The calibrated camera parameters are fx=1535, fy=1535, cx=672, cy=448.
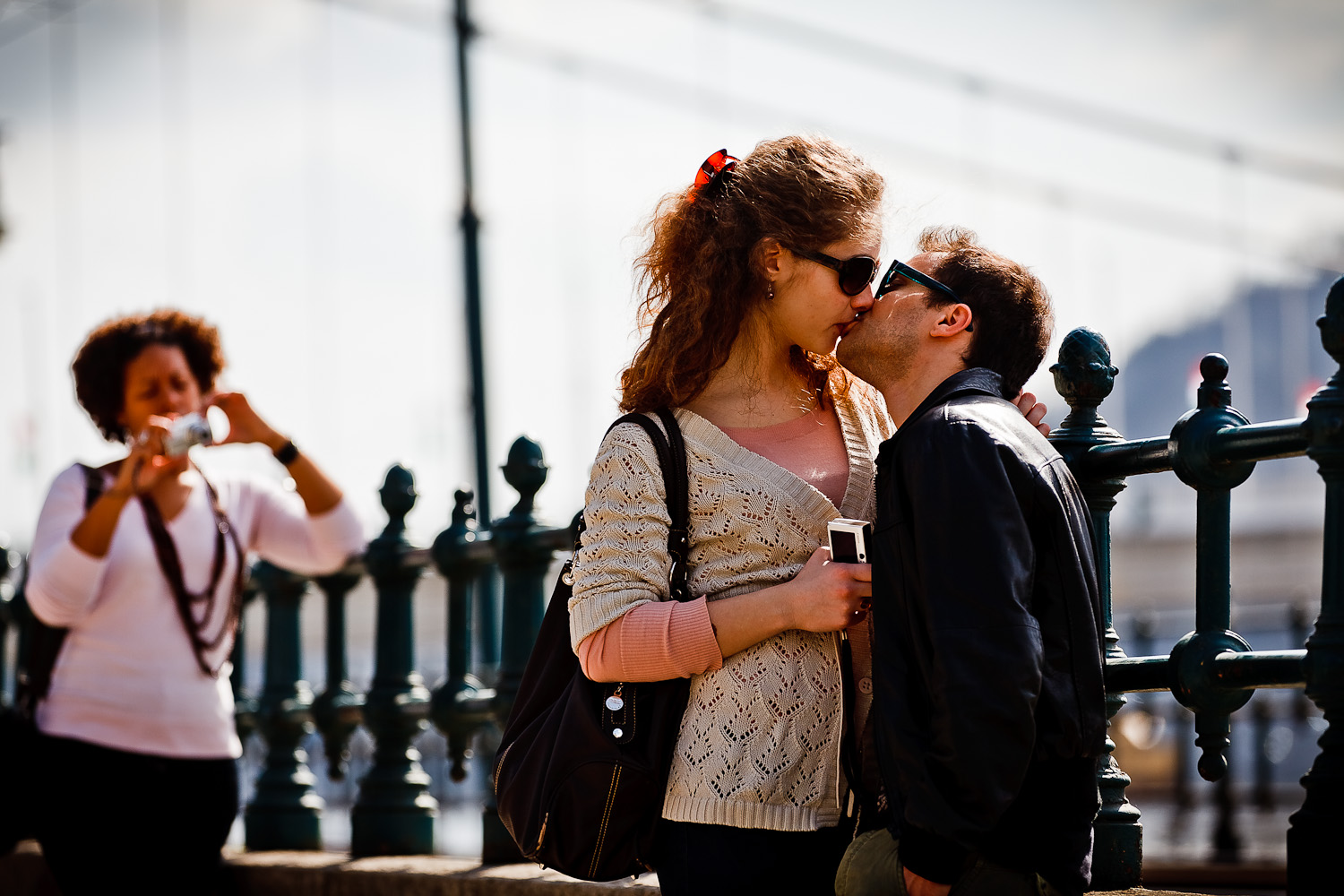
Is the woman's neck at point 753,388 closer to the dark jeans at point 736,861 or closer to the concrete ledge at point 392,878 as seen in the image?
the dark jeans at point 736,861

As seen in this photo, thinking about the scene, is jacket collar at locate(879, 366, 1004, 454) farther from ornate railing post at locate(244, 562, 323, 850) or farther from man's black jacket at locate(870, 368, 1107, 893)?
ornate railing post at locate(244, 562, 323, 850)

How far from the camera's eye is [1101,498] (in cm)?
292

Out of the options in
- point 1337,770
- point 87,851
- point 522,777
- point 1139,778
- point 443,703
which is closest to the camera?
point 1337,770

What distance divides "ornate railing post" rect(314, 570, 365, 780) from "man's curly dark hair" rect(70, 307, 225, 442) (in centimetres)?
92

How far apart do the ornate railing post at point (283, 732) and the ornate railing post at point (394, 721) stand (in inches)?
21.4

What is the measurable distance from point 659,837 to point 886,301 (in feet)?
3.19

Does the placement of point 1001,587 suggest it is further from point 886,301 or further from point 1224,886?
point 1224,886

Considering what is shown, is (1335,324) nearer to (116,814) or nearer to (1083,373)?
(1083,373)

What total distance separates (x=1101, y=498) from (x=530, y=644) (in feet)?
6.05

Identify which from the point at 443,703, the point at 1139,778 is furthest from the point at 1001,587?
the point at 1139,778

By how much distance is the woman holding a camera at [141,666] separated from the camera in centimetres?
393

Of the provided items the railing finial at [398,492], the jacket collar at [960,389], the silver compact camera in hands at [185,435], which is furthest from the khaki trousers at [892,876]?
the railing finial at [398,492]

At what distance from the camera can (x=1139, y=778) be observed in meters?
20.2

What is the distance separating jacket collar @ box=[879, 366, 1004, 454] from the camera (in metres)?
2.34
